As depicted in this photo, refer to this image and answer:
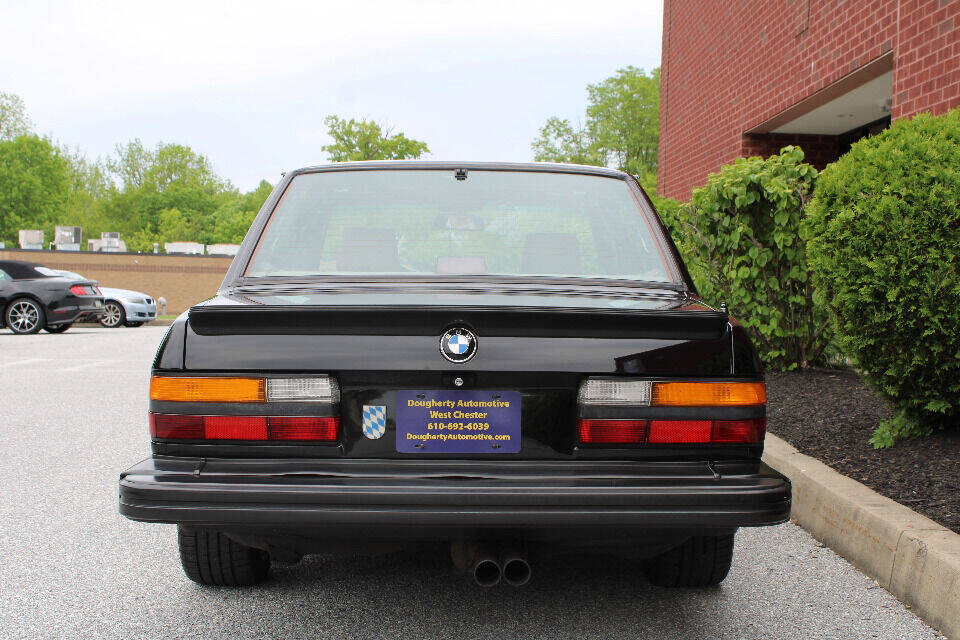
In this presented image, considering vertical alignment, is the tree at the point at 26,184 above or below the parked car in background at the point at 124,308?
above

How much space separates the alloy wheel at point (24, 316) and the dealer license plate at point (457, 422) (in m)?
17.8

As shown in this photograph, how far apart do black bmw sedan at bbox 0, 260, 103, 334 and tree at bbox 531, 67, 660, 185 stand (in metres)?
40.9

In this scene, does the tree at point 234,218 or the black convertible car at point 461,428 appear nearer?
the black convertible car at point 461,428

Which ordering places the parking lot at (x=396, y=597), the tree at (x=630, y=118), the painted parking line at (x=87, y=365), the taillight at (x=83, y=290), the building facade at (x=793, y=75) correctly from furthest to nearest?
the tree at (x=630, y=118)
the taillight at (x=83, y=290)
the painted parking line at (x=87, y=365)
the building facade at (x=793, y=75)
the parking lot at (x=396, y=597)

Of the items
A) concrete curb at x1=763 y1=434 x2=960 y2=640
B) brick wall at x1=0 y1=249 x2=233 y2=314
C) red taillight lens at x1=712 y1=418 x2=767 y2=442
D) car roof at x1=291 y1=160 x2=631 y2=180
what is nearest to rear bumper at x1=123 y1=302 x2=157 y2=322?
brick wall at x1=0 y1=249 x2=233 y2=314

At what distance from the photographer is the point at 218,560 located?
10.1 ft

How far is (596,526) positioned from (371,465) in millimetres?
642

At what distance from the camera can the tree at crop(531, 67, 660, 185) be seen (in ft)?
182

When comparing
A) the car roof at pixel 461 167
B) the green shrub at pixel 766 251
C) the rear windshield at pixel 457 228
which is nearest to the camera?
the rear windshield at pixel 457 228

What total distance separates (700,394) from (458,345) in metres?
0.72

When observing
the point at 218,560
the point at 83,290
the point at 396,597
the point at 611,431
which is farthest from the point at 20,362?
the point at 611,431

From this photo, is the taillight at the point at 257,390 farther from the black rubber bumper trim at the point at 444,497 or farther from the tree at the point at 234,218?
the tree at the point at 234,218

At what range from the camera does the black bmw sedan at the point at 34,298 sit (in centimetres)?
1762

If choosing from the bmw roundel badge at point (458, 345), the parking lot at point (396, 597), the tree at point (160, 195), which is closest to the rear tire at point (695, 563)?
the parking lot at point (396, 597)
